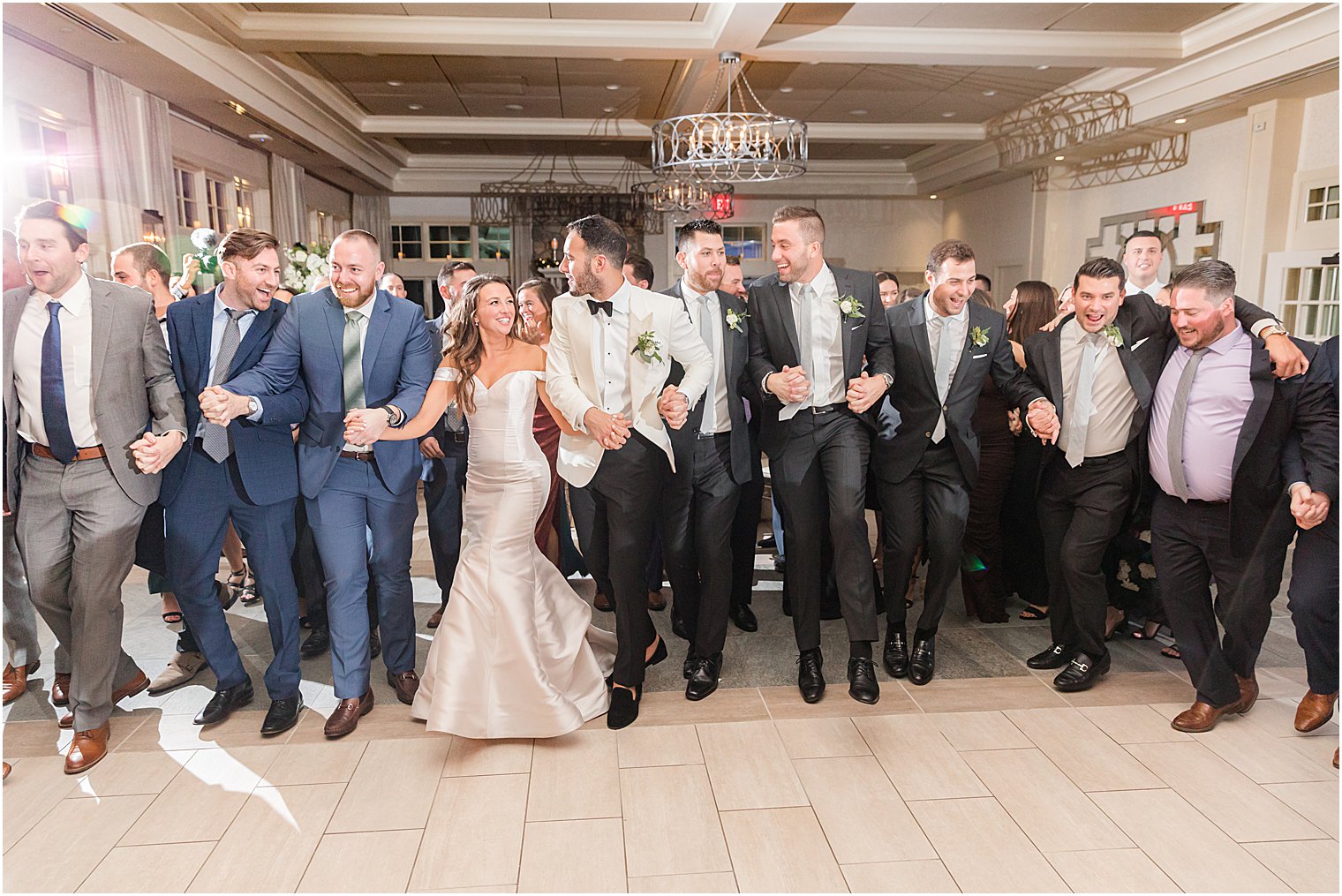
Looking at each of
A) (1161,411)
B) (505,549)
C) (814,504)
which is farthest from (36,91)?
(1161,411)

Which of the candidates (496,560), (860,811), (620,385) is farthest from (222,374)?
(860,811)

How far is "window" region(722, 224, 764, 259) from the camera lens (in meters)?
14.4

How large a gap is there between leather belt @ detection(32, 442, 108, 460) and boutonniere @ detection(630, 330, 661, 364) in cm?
184

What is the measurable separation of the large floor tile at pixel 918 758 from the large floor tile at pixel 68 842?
2385 millimetres

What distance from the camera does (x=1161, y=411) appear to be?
10.3 feet

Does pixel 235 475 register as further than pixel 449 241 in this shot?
No

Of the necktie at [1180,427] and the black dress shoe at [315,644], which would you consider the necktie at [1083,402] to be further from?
the black dress shoe at [315,644]

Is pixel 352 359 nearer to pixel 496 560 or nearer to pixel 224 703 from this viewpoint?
pixel 496 560

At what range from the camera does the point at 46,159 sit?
A: 19.1 feet

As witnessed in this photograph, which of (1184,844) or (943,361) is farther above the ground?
(943,361)

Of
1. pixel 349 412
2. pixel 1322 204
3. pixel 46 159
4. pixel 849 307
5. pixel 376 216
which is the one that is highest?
pixel 376 216

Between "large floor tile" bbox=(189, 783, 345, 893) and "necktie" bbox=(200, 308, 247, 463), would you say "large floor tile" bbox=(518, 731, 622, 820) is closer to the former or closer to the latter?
"large floor tile" bbox=(189, 783, 345, 893)

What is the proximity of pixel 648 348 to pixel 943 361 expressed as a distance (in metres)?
1.26

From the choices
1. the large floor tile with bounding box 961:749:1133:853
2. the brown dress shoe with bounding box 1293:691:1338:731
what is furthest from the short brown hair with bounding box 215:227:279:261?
the brown dress shoe with bounding box 1293:691:1338:731
